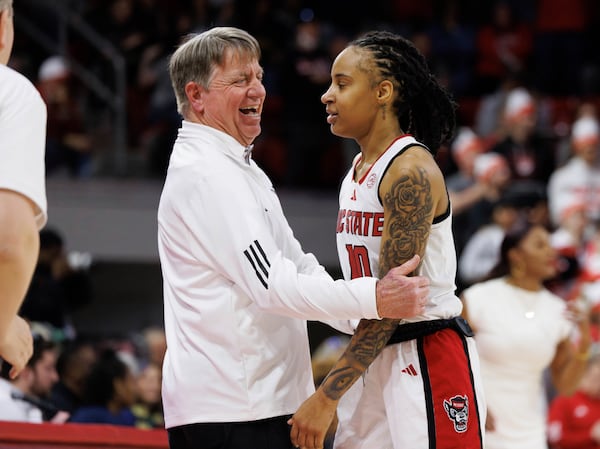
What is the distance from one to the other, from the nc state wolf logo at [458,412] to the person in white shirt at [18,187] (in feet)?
5.03

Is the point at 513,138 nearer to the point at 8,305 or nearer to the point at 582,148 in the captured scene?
the point at 582,148

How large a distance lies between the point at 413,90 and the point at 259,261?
2.79 feet

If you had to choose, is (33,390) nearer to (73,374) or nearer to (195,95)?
(73,374)

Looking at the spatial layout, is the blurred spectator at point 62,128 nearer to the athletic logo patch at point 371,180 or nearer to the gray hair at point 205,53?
the gray hair at point 205,53

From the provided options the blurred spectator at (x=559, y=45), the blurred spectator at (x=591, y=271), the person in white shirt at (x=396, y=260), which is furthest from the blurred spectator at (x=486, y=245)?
the person in white shirt at (x=396, y=260)

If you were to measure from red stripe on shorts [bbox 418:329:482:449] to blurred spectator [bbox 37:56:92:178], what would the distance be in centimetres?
791

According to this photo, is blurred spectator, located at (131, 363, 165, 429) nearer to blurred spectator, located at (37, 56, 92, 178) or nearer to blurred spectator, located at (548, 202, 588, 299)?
blurred spectator, located at (548, 202, 588, 299)

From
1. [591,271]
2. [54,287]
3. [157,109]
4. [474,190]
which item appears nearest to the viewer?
[54,287]

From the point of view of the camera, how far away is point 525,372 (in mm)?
5480

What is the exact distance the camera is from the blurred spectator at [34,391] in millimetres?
5199

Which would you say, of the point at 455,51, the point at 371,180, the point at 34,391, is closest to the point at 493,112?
the point at 455,51

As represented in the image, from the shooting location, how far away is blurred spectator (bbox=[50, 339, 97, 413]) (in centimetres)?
689

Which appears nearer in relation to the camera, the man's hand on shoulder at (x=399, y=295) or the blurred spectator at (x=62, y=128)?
the man's hand on shoulder at (x=399, y=295)

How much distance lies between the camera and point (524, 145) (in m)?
11.1
